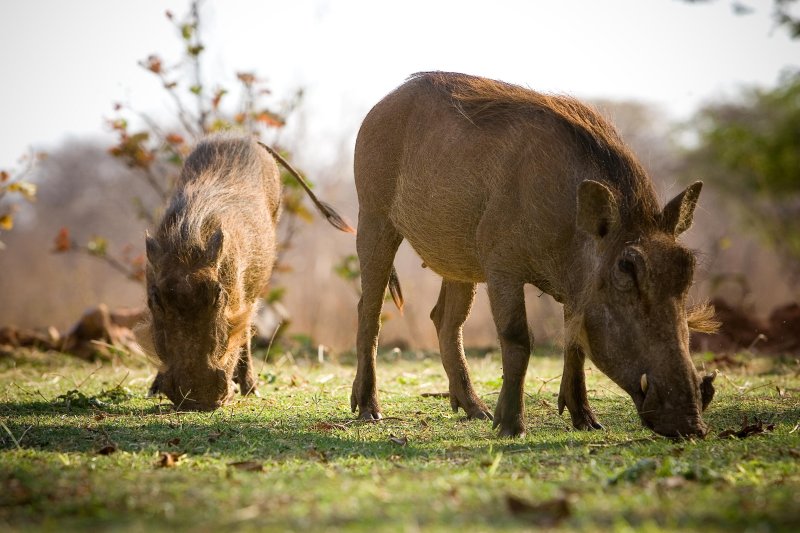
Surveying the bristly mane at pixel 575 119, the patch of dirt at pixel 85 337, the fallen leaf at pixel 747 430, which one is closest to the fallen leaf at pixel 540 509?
the fallen leaf at pixel 747 430

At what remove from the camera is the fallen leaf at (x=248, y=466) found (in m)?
3.09

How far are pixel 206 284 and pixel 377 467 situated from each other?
192 centimetres

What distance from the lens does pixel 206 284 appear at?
473 centimetres

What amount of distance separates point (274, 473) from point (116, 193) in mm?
29013

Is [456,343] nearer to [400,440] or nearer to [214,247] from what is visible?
[400,440]

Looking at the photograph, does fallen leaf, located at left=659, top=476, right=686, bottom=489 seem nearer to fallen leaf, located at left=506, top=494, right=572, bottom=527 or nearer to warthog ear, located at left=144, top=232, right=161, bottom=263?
fallen leaf, located at left=506, top=494, right=572, bottom=527

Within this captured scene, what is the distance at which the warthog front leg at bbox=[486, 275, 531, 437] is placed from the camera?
397cm

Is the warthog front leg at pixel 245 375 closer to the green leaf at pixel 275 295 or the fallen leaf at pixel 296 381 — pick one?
the fallen leaf at pixel 296 381

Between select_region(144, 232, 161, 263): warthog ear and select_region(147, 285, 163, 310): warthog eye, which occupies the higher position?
select_region(144, 232, 161, 263): warthog ear

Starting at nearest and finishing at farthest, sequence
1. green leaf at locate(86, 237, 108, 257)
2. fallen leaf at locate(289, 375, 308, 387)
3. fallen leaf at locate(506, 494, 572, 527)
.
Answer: fallen leaf at locate(506, 494, 572, 527), fallen leaf at locate(289, 375, 308, 387), green leaf at locate(86, 237, 108, 257)

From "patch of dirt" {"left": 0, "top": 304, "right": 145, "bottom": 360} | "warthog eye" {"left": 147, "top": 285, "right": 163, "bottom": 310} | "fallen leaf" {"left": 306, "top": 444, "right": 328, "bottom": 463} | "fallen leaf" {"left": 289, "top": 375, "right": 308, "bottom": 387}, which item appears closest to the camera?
"fallen leaf" {"left": 306, "top": 444, "right": 328, "bottom": 463}

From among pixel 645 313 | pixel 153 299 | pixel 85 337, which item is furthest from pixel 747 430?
pixel 85 337

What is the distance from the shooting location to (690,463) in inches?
122

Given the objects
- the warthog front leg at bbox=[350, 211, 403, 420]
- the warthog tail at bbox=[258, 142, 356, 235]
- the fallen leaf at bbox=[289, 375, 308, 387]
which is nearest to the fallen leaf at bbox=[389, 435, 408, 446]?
the warthog front leg at bbox=[350, 211, 403, 420]
